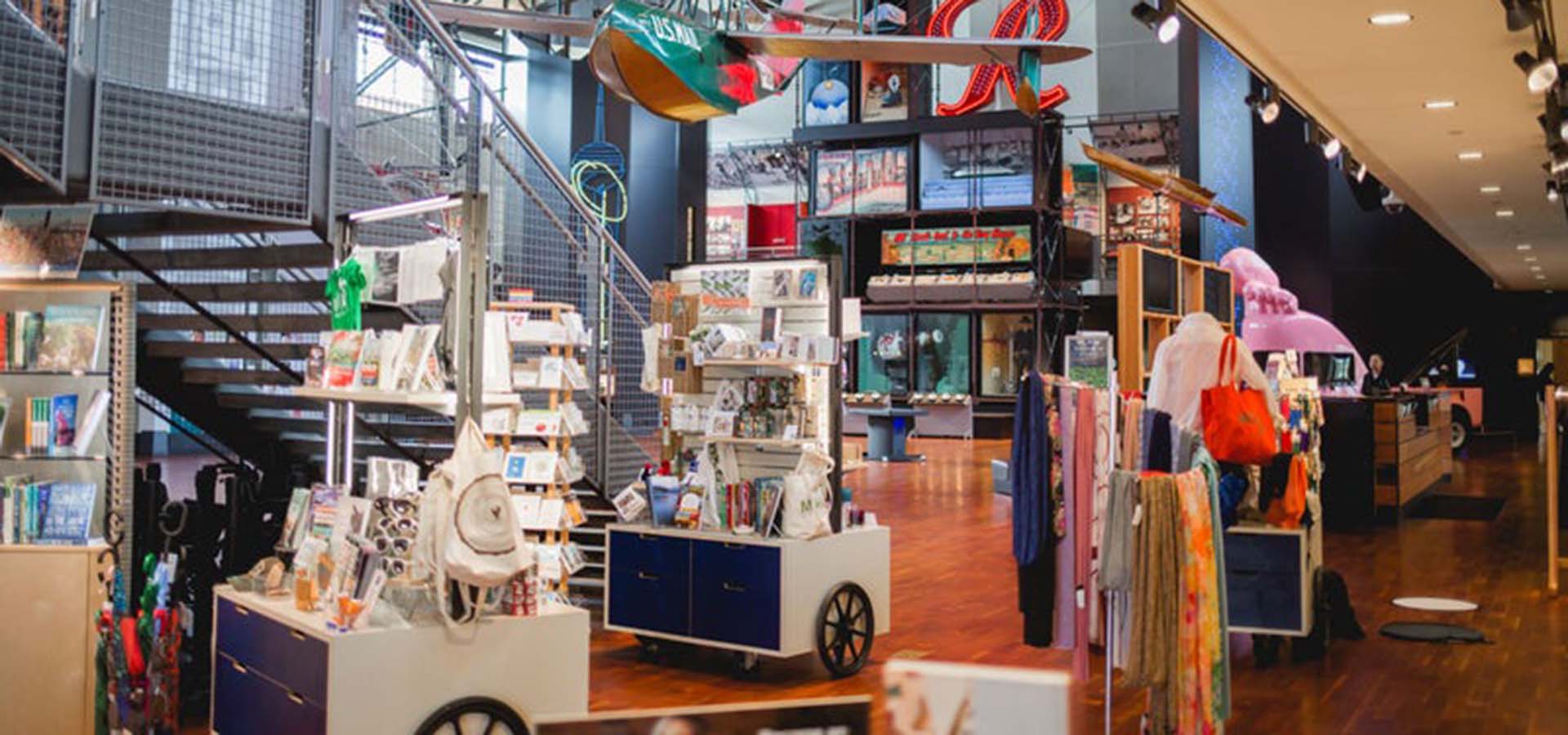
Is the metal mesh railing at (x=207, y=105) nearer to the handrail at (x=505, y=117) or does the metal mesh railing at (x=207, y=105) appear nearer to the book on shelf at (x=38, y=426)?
the handrail at (x=505, y=117)

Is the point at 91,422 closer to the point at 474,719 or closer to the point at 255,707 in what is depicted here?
the point at 255,707

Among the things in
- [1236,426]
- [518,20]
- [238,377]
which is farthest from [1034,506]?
[518,20]

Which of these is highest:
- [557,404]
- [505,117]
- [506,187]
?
[505,117]

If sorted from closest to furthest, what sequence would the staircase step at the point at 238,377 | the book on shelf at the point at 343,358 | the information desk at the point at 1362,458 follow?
the book on shelf at the point at 343,358 → the staircase step at the point at 238,377 → the information desk at the point at 1362,458

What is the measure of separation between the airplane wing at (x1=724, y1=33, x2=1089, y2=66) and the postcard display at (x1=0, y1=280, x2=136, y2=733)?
10.2 feet

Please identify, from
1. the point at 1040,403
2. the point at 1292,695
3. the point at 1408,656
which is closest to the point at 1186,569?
the point at 1040,403

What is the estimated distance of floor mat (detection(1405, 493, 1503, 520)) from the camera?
1304 cm

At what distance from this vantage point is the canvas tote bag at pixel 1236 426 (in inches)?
215

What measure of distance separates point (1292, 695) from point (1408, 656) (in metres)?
1.22

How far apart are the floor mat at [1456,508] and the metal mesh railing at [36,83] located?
40.6 feet

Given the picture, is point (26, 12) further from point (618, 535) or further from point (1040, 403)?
point (1040, 403)

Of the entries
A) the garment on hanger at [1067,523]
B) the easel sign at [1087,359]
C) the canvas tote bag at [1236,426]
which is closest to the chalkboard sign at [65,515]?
the garment on hanger at [1067,523]

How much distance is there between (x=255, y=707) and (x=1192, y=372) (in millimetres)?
3968

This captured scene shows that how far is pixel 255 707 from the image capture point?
424 cm
